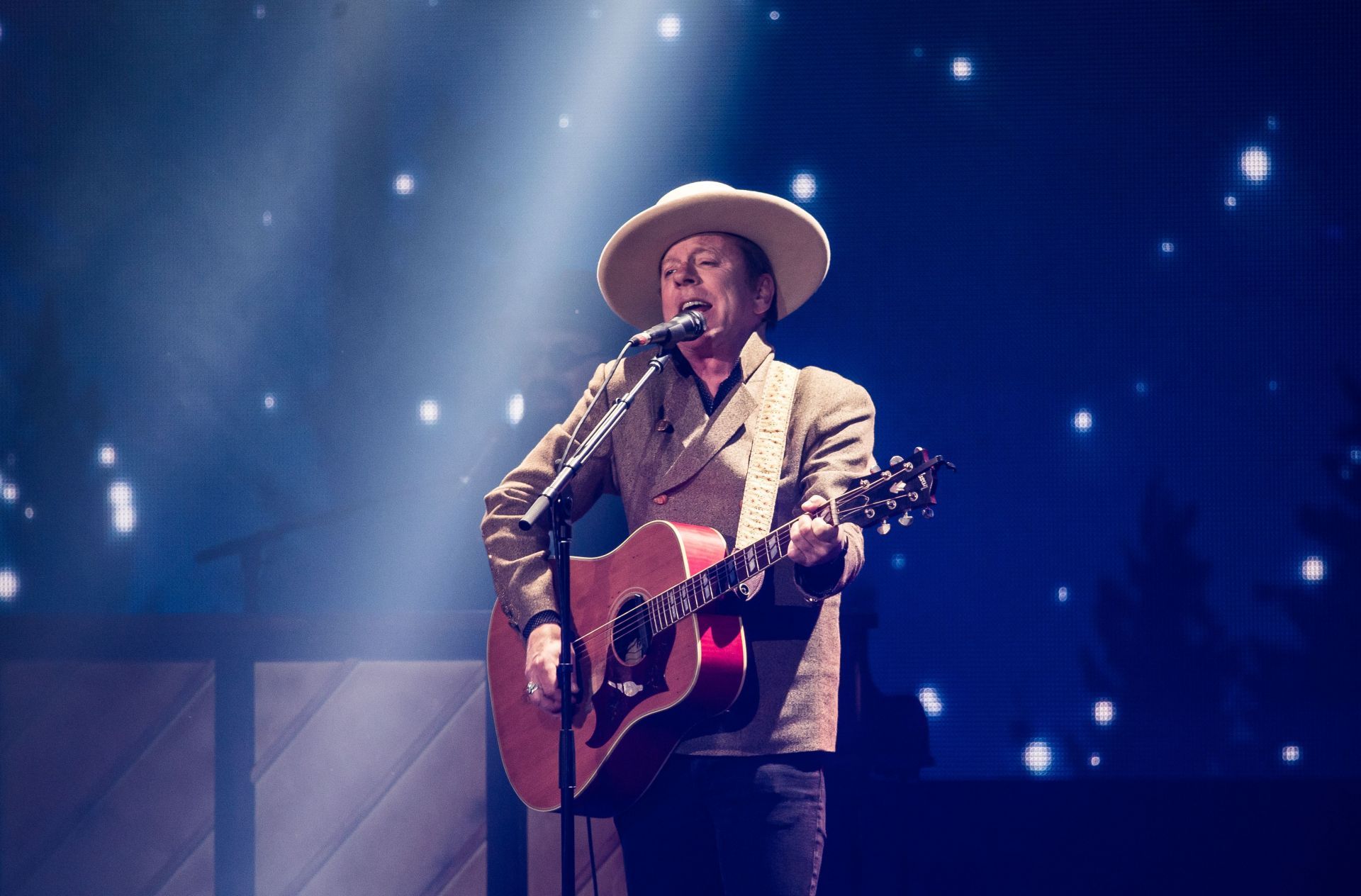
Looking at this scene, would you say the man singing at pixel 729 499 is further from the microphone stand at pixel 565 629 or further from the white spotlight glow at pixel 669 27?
the white spotlight glow at pixel 669 27

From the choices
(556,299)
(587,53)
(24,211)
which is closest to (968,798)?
(556,299)

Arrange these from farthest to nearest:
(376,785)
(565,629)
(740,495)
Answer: (376,785) → (740,495) → (565,629)

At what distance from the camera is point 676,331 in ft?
7.36

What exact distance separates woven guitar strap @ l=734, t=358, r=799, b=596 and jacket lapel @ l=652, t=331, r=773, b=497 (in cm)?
3

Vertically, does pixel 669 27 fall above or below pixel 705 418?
above

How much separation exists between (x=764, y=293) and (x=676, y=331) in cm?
45

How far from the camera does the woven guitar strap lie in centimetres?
225

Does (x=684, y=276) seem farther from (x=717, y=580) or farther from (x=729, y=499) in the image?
(x=717, y=580)

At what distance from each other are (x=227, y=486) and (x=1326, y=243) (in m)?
4.28

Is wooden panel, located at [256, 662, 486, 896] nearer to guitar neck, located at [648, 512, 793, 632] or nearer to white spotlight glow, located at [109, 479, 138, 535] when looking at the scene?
guitar neck, located at [648, 512, 793, 632]

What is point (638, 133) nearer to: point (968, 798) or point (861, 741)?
point (861, 741)

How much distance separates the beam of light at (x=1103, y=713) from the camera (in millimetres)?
3822

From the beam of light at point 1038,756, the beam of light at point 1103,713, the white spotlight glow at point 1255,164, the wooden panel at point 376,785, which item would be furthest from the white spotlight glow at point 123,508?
the white spotlight glow at point 1255,164

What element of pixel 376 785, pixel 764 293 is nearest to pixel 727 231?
pixel 764 293
